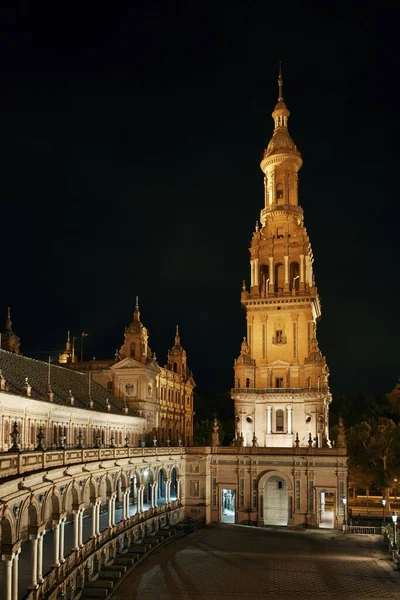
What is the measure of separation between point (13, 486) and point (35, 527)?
5.41 m

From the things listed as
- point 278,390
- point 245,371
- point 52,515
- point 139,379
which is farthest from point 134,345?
point 52,515

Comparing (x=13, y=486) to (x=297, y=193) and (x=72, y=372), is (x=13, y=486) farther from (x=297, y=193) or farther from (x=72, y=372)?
(x=297, y=193)

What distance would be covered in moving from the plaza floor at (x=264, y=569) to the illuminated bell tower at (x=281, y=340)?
61.1ft

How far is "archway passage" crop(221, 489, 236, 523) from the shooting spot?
7950 centimetres

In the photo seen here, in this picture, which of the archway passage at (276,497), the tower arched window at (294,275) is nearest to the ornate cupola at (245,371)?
the tower arched window at (294,275)

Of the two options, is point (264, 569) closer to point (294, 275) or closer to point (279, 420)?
point (279, 420)

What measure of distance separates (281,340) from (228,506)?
23.3 meters

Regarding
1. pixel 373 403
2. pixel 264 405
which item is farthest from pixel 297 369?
pixel 373 403

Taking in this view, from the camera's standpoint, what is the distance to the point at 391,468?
3489 inches

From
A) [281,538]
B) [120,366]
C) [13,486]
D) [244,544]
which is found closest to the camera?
[13,486]

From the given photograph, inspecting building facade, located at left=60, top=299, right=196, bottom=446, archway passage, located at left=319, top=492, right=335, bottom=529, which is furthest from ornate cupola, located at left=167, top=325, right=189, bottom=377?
archway passage, located at left=319, top=492, right=335, bottom=529

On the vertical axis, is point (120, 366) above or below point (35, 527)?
above

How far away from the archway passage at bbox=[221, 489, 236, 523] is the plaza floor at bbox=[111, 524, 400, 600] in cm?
1000

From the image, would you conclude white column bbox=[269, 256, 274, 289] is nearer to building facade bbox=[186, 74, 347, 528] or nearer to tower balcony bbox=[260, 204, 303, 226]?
building facade bbox=[186, 74, 347, 528]
